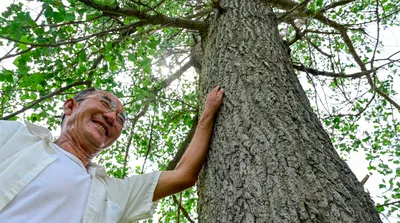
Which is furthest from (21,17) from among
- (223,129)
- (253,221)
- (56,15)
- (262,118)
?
(253,221)

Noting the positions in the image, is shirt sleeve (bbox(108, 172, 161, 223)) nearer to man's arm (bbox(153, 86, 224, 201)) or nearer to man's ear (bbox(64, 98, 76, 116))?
man's arm (bbox(153, 86, 224, 201))

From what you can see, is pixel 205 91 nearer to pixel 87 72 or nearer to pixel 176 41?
pixel 87 72

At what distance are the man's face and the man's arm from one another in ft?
1.76

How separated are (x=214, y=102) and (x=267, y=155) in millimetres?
631

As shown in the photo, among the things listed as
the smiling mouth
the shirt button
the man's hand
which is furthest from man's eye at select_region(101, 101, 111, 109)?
the shirt button

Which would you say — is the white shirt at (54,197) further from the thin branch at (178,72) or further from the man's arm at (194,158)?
the thin branch at (178,72)

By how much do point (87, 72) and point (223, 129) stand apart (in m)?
2.87

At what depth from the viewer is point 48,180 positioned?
66.4 inches

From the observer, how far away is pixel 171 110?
16.8ft

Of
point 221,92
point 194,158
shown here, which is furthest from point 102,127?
point 221,92

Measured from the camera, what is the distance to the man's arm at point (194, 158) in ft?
6.56

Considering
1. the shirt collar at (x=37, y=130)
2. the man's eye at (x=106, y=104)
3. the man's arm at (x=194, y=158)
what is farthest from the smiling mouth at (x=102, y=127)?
the man's arm at (x=194, y=158)

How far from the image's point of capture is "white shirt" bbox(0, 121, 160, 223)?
1575mm

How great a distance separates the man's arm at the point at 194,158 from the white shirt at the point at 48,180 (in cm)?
7
